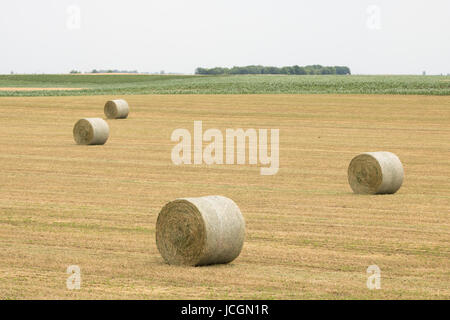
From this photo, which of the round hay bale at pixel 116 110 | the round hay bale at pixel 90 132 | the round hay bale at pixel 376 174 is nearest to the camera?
the round hay bale at pixel 376 174

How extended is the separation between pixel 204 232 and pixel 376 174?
9.94 metres

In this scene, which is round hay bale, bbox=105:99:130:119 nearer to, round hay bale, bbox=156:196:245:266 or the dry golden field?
the dry golden field

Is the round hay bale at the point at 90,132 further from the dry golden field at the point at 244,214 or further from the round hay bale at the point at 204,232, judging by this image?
the round hay bale at the point at 204,232

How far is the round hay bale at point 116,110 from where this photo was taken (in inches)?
2019

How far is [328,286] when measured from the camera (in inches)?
465

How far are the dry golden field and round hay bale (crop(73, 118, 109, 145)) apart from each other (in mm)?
710

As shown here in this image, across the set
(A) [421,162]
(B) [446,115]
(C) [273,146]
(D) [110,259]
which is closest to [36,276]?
(D) [110,259]

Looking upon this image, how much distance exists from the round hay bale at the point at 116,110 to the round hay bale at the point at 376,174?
3078cm

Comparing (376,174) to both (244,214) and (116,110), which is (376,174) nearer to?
(244,214)

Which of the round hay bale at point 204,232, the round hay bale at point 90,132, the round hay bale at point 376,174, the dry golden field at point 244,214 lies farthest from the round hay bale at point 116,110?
the round hay bale at point 204,232

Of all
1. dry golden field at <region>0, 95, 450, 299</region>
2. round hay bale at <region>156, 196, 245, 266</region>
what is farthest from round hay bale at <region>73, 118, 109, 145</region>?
round hay bale at <region>156, 196, 245, 266</region>

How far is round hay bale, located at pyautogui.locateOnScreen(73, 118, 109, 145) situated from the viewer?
35844 mm

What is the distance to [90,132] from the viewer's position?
35.8 metres

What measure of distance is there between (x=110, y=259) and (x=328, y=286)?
12.2ft
